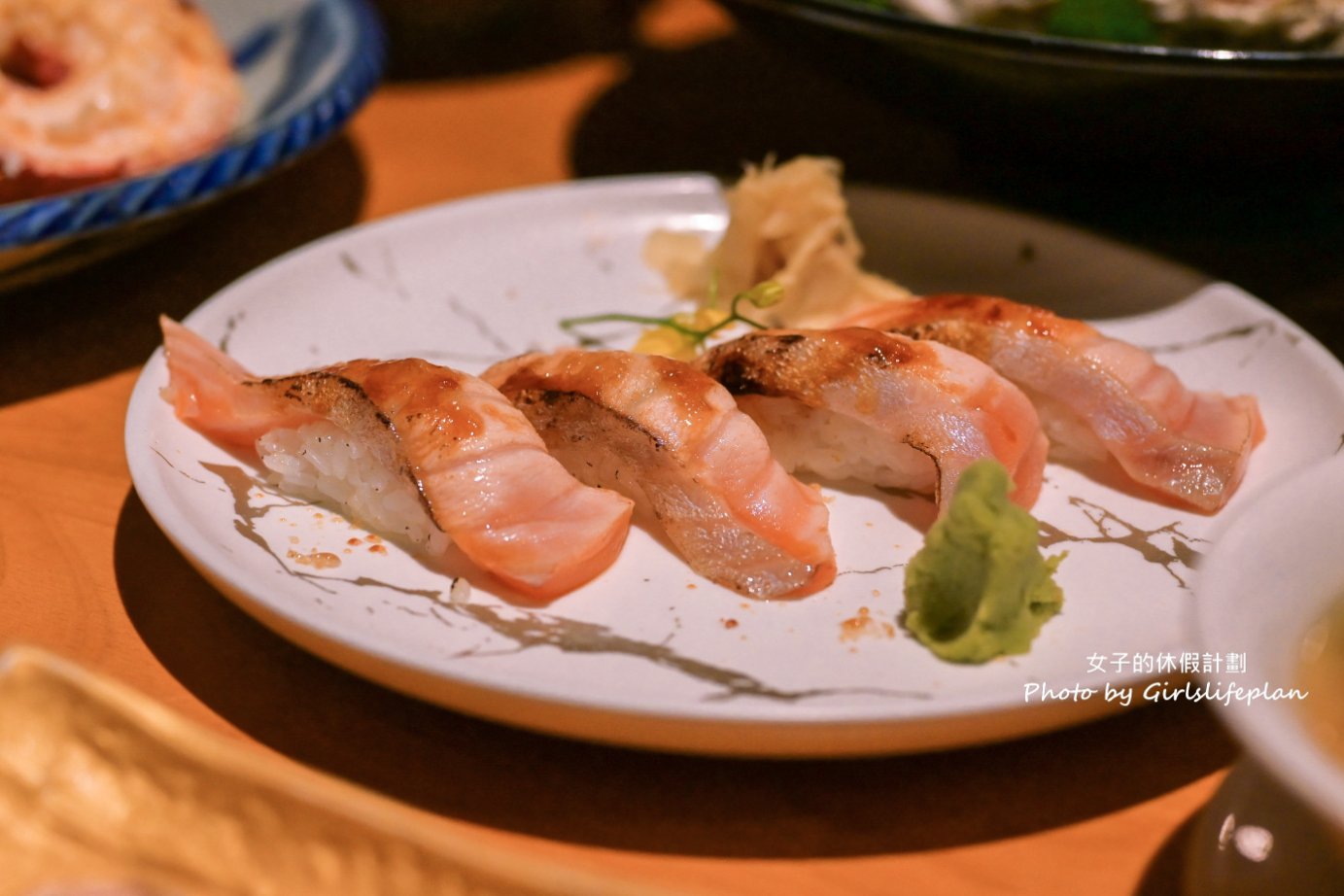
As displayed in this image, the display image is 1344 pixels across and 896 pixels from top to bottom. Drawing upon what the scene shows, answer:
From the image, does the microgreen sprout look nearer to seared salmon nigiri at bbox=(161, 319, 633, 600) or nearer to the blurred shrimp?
seared salmon nigiri at bbox=(161, 319, 633, 600)

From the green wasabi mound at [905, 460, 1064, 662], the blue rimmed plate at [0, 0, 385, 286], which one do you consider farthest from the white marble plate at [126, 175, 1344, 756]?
the blue rimmed plate at [0, 0, 385, 286]

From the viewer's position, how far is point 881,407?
1.96 m

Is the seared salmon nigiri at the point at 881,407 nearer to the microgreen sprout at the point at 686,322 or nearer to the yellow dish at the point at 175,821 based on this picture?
the microgreen sprout at the point at 686,322

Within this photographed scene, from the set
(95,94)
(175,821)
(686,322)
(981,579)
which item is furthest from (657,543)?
(95,94)

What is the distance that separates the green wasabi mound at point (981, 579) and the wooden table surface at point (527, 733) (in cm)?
14

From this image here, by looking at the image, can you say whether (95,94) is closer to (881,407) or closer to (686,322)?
(686,322)

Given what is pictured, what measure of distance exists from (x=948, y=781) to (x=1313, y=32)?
1.95 metres

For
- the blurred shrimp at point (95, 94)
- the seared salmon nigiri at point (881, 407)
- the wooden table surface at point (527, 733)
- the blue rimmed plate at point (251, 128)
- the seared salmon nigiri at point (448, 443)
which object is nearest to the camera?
the wooden table surface at point (527, 733)

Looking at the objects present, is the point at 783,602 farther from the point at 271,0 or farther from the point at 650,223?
the point at 271,0

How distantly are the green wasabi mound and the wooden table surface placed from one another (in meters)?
0.14

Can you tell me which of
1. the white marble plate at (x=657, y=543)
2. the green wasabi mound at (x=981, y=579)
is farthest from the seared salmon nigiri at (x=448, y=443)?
the green wasabi mound at (x=981, y=579)

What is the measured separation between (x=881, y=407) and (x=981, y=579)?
0.46 metres

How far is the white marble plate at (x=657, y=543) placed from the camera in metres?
1.43

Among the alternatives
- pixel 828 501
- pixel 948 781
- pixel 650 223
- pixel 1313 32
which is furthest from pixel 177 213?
pixel 1313 32
